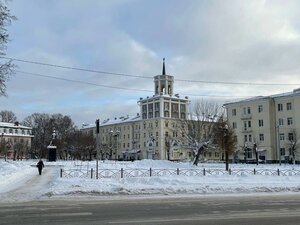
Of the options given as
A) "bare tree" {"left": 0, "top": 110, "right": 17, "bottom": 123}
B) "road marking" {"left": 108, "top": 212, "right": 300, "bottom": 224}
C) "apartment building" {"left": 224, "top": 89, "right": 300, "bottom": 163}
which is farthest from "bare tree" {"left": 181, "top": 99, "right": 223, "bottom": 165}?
"bare tree" {"left": 0, "top": 110, "right": 17, "bottom": 123}

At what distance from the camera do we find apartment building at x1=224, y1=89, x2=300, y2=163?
9709 centimetres

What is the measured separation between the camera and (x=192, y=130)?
69.3 metres

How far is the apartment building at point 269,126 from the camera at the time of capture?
9709cm

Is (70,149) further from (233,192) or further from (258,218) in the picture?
(258,218)

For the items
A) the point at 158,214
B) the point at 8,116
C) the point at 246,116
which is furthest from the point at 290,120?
the point at 8,116

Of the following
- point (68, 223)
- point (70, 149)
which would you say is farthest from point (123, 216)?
point (70, 149)

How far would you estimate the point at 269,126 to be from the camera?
101m

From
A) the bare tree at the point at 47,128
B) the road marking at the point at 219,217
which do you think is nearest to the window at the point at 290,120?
the bare tree at the point at 47,128

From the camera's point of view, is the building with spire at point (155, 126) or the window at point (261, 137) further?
the building with spire at point (155, 126)

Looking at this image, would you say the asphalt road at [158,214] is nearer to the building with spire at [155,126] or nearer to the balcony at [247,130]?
the balcony at [247,130]

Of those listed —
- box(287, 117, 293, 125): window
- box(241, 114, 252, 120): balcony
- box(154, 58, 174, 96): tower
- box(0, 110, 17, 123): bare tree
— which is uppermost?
box(154, 58, 174, 96): tower

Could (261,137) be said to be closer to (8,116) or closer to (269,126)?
(269,126)

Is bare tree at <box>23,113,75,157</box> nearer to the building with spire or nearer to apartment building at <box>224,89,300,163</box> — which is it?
the building with spire

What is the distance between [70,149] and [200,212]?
118m
